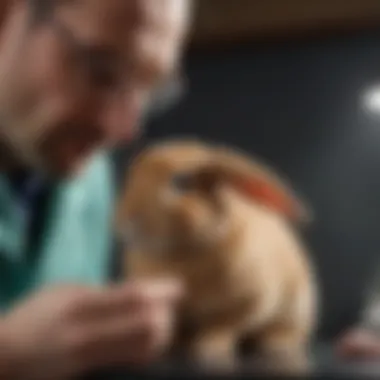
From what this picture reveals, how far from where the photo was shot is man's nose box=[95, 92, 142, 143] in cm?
68

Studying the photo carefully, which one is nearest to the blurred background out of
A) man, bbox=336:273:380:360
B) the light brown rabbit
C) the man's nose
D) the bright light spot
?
the bright light spot

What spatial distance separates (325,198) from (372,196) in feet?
0.17

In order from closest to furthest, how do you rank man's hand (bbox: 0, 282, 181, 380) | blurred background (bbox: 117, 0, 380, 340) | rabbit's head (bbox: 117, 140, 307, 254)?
man's hand (bbox: 0, 282, 181, 380), rabbit's head (bbox: 117, 140, 307, 254), blurred background (bbox: 117, 0, 380, 340)

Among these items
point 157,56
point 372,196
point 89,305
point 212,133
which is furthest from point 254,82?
point 89,305

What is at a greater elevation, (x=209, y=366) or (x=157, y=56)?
(x=157, y=56)

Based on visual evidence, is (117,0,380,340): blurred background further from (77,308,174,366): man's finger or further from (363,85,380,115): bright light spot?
(77,308,174,366): man's finger

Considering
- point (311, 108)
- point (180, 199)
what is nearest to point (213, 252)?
point (180, 199)

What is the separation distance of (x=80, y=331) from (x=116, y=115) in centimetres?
20

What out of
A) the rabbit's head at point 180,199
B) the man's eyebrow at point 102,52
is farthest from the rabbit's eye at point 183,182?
the man's eyebrow at point 102,52

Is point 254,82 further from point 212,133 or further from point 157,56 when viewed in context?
point 157,56

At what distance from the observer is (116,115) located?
0.69 metres

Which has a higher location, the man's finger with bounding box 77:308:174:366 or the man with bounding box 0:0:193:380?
the man with bounding box 0:0:193:380

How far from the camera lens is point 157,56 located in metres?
0.68

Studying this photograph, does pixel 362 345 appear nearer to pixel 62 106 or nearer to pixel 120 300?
pixel 120 300
